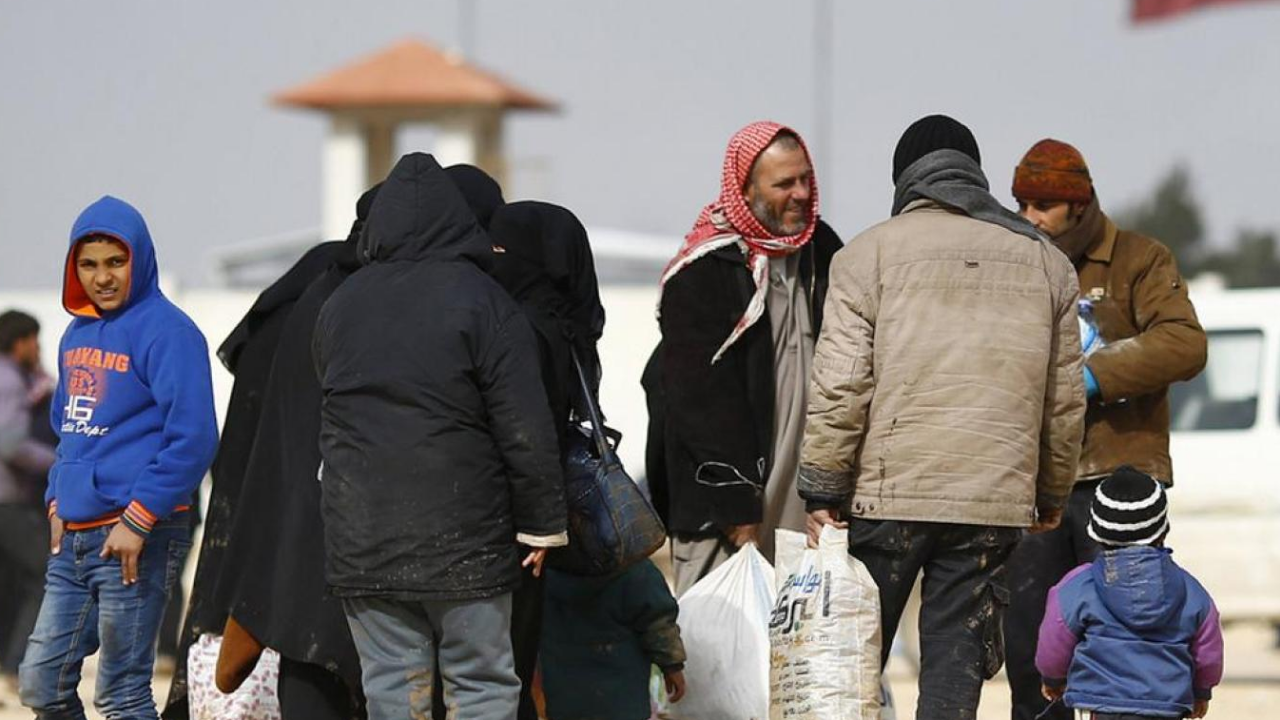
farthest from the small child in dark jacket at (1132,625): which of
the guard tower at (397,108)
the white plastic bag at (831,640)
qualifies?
the guard tower at (397,108)

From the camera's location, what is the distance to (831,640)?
611 cm

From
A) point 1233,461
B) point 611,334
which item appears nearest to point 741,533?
point 1233,461

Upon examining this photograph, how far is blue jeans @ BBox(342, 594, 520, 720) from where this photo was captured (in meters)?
5.62

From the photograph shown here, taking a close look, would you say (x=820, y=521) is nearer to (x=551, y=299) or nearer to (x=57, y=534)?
(x=551, y=299)

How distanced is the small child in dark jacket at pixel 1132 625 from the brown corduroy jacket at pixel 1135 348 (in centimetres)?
65

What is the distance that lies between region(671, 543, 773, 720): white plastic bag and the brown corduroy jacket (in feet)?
3.37

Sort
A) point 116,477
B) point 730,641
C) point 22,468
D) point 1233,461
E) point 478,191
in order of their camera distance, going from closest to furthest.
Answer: point 478,191 → point 116,477 → point 730,641 → point 22,468 → point 1233,461

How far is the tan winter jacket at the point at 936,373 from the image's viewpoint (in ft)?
19.7

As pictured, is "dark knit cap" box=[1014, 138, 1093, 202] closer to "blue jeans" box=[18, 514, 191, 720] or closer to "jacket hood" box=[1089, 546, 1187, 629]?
"jacket hood" box=[1089, 546, 1187, 629]

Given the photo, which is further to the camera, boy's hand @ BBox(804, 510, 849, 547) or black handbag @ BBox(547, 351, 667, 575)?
boy's hand @ BBox(804, 510, 849, 547)

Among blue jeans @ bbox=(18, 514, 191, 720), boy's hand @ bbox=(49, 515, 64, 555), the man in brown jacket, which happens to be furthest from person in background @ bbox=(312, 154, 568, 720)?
the man in brown jacket

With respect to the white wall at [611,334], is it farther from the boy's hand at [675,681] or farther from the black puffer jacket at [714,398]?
the boy's hand at [675,681]

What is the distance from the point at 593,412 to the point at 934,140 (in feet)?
4.05

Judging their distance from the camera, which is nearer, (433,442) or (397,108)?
(433,442)
